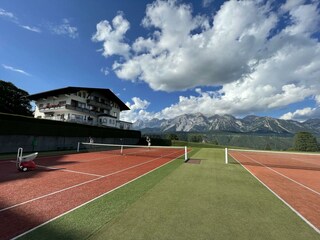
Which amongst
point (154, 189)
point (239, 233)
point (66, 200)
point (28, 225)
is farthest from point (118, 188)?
point (239, 233)

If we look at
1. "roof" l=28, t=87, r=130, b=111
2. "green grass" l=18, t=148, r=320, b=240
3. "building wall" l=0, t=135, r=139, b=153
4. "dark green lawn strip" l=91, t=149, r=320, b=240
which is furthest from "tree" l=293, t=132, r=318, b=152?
"green grass" l=18, t=148, r=320, b=240

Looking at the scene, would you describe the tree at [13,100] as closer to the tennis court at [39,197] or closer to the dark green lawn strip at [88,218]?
the tennis court at [39,197]

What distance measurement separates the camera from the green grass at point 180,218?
13.9 feet

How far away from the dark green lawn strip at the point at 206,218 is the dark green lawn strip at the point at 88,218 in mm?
255

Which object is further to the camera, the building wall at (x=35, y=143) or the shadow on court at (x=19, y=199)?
the building wall at (x=35, y=143)

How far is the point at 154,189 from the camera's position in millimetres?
7930

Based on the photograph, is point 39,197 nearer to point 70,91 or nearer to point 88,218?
point 88,218

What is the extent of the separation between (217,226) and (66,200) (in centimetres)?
494

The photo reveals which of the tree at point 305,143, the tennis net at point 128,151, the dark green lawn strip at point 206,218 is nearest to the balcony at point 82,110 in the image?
the tennis net at point 128,151

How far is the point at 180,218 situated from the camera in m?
5.11

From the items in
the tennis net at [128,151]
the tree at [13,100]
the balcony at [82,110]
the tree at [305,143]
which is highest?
the tree at [13,100]

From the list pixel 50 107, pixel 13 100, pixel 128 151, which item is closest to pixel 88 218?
pixel 128 151

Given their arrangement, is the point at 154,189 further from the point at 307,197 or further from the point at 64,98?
the point at 64,98

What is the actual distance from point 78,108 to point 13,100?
1881 centimetres
